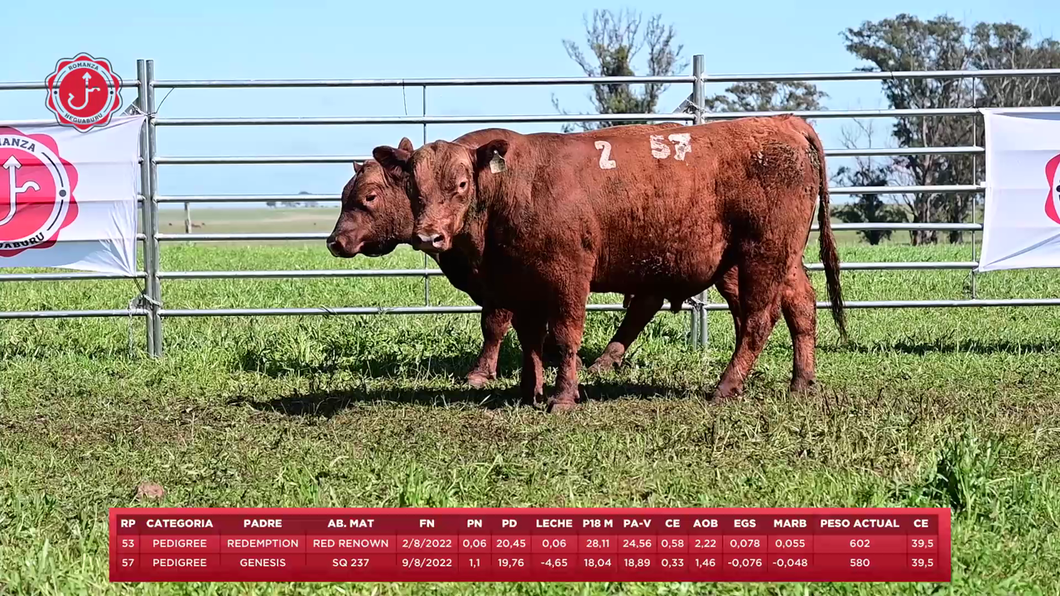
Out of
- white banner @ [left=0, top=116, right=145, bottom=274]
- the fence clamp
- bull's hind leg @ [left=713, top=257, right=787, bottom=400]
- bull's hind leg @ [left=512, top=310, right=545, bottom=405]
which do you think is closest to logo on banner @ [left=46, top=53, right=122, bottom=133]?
white banner @ [left=0, top=116, right=145, bottom=274]

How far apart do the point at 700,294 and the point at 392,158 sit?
276 centimetres

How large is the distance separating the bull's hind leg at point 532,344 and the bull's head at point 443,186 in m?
0.67

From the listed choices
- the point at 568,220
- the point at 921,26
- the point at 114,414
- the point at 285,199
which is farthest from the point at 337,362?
the point at 921,26

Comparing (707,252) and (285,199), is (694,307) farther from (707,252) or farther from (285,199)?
(285,199)

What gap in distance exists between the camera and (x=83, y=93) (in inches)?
333

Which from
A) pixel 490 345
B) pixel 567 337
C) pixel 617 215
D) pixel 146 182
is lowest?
pixel 490 345

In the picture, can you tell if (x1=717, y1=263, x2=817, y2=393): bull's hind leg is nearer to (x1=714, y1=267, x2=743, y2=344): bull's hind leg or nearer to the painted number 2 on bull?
(x1=714, y1=267, x2=743, y2=344): bull's hind leg

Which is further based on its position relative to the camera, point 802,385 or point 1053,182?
point 1053,182

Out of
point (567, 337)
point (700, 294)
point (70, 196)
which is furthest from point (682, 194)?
point (70, 196)

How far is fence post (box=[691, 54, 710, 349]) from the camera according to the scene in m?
8.78

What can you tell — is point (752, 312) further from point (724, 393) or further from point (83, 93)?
point (83, 93)

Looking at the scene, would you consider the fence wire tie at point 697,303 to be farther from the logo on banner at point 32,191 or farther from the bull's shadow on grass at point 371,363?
the logo on banner at point 32,191
